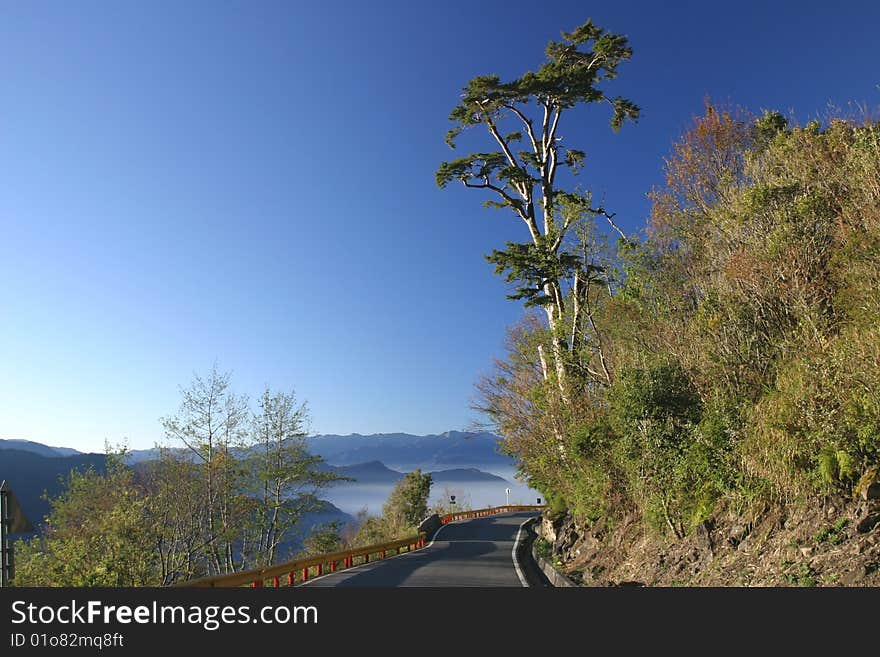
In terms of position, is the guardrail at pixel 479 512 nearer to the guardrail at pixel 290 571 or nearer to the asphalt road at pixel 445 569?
the asphalt road at pixel 445 569

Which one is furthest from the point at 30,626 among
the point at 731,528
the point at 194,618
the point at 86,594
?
the point at 731,528

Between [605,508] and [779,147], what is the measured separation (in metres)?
10.9

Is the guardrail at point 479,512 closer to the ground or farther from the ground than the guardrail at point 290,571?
closer to the ground

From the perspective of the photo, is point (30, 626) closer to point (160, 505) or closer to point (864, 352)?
point (864, 352)

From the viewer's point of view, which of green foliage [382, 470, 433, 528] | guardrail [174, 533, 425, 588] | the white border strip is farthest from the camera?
green foliage [382, 470, 433, 528]

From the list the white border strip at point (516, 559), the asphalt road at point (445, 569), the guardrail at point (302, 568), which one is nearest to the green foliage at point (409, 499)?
the white border strip at point (516, 559)

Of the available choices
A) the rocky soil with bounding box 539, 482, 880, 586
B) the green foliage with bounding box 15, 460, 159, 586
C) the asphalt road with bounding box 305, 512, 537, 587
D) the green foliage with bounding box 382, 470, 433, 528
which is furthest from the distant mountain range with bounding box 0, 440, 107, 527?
the rocky soil with bounding box 539, 482, 880, 586

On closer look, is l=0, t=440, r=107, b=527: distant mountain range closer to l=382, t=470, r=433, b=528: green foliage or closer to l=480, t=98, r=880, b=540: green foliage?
l=382, t=470, r=433, b=528: green foliage

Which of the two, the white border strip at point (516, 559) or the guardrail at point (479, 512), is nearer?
the white border strip at point (516, 559)

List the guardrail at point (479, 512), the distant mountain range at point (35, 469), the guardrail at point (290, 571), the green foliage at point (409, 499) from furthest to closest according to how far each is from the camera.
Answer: the distant mountain range at point (35, 469), the green foliage at point (409, 499), the guardrail at point (479, 512), the guardrail at point (290, 571)

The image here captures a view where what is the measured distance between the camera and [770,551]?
913 centimetres

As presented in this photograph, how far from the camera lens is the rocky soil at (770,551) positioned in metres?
7.71

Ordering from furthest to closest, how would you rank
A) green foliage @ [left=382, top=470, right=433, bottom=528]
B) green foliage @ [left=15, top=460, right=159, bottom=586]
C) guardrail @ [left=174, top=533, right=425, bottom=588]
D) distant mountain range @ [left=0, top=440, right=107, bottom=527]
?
1. distant mountain range @ [left=0, top=440, right=107, bottom=527]
2. green foliage @ [left=382, top=470, right=433, bottom=528]
3. green foliage @ [left=15, top=460, right=159, bottom=586]
4. guardrail @ [left=174, top=533, right=425, bottom=588]

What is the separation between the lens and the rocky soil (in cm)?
771
